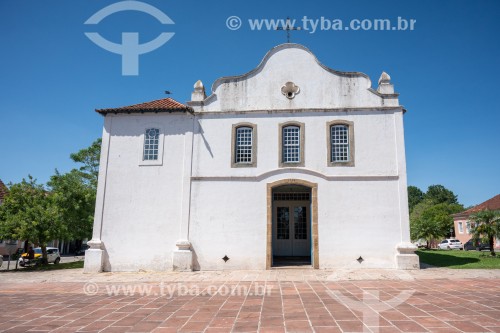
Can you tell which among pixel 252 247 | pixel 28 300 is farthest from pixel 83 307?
pixel 252 247

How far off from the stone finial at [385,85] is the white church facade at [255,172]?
5cm

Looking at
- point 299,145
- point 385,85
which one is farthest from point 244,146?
point 385,85

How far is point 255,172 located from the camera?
14297 mm

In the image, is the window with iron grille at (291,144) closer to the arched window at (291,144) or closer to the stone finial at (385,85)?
the arched window at (291,144)

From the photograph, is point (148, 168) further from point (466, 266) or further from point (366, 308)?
point (466, 266)

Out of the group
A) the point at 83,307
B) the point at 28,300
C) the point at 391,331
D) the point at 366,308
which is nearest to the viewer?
the point at 391,331

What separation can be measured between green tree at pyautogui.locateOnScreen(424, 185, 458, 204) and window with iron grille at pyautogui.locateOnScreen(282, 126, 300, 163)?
2745 inches

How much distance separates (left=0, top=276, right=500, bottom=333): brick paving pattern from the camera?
5.92 m

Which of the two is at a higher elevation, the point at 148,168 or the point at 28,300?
the point at 148,168

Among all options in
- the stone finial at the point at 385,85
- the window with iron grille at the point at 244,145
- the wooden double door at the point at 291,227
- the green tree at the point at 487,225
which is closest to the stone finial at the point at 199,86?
the window with iron grille at the point at 244,145

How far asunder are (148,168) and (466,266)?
1494 centimetres

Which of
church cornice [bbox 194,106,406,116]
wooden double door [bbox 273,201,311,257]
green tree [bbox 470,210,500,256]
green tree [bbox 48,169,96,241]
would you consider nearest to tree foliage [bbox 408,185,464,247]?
green tree [bbox 470,210,500,256]

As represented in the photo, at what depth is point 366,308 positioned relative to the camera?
7043 mm

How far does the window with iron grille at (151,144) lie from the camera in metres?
15.0
